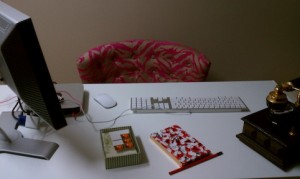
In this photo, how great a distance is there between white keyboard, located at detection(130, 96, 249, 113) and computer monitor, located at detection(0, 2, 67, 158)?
458 millimetres

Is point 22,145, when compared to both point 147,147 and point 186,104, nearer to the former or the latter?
point 147,147

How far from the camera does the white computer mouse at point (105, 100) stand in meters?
1.33

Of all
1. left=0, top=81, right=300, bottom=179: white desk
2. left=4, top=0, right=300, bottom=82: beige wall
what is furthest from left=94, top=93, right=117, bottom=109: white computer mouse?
left=4, top=0, right=300, bottom=82: beige wall

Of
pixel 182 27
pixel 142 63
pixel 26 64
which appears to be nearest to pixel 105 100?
pixel 142 63

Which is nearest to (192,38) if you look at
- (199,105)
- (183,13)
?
(183,13)

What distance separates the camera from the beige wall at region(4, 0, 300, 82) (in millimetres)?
1979

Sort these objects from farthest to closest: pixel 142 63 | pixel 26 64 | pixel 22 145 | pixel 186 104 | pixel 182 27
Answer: pixel 182 27
pixel 142 63
pixel 186 104
pixel 22 145
pixel 26 64

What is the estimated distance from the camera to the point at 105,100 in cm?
136

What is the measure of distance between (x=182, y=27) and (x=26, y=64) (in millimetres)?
1402

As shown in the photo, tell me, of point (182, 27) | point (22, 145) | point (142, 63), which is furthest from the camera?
point (182, 27)

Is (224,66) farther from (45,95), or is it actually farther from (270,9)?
(45,95)

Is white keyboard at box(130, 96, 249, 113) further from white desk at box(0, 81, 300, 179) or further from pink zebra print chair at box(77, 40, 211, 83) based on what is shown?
pink zebra print chair at box(77, 40, 211, 83)

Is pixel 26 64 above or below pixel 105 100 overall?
above

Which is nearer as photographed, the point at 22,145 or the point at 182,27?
the point at 22,145
